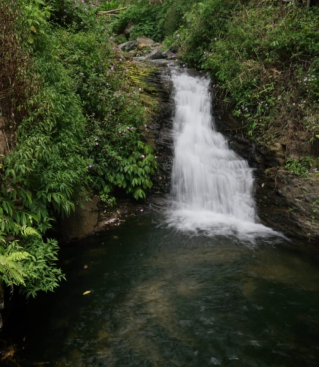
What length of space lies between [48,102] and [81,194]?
1.98 metres

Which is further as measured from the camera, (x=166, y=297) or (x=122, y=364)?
(x=166, y=297)

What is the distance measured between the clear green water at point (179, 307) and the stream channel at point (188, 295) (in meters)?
0.01

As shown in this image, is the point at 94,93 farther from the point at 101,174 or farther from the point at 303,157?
the point at 303,157

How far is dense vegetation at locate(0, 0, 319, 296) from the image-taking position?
156 inches

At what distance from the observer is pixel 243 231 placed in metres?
6.45

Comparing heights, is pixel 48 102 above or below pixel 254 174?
above

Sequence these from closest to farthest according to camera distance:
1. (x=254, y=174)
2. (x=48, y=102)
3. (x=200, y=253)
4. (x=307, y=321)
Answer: (x=307, y=321) → (x=48, y=102) → (x=200, y=253) → (x=254, y=174)

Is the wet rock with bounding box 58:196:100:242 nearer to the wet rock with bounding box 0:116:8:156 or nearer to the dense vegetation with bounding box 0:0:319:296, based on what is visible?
the dense vegetation with bounding box 0:0:319:296

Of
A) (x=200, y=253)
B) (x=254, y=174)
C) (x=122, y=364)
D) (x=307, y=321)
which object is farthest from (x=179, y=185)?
(x=122, y=364)

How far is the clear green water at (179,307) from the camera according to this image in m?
3.45

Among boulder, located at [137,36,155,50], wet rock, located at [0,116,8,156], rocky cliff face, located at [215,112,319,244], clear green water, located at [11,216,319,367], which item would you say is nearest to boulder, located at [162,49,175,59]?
boulder, located at [137,36,155,50]

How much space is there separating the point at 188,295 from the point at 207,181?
11.8 feet

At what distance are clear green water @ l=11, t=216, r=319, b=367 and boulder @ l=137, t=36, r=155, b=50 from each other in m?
12.0

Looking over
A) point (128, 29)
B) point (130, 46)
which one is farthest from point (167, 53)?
point (128, 29)
